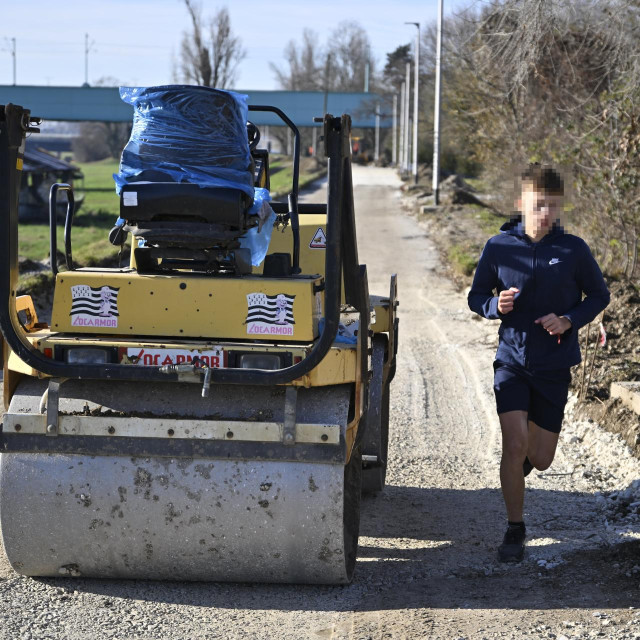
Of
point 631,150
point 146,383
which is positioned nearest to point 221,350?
point 146,383

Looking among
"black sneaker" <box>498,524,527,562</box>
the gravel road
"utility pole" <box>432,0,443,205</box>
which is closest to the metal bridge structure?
"utility pole" <box>432,0,443,205</box>

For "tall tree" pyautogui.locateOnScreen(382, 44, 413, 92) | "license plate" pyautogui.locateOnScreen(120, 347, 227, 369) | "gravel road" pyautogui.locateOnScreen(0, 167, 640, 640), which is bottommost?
"gravel road" pyautogui.locateOnScreen(0, 167, 640, 640)

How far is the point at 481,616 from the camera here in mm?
4594

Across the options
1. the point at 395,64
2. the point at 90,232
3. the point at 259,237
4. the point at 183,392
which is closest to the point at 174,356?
the point at 183,392

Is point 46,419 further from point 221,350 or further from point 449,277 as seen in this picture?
point 449,277

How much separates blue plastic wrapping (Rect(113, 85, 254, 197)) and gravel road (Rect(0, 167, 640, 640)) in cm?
198

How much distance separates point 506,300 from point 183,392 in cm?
170

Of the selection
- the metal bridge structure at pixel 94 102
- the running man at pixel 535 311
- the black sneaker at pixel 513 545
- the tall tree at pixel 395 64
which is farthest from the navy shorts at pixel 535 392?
the tall tree at pixel 395 64

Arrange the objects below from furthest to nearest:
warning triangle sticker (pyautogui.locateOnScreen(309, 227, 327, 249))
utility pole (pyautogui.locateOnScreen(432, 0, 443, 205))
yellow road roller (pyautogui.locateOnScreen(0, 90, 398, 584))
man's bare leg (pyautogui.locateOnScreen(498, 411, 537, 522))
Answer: utility pole (pyautogui.locateOnScreen(432, 0, 443, 205)), warning triangle sticker (pyautogui.locateOnScreen(309, 227, 327, 249)), man's bare leg (pyautogui.locateOnScreen(498, 411, 537, 522)), yellow road roller (pyautogui.locateOnScreen(0, 90, 398, 584))

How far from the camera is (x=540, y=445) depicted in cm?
547

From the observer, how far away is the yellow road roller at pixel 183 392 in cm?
460

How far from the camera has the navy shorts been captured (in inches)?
209

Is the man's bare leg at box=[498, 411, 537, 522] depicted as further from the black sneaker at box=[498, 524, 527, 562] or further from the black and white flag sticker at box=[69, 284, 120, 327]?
the black and white flag sticker at box=[69, 284, 120, 327]

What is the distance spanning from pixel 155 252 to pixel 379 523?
2.33 meters
